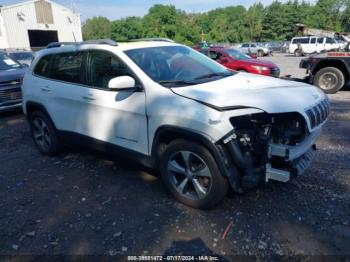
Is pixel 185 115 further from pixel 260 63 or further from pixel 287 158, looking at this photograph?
pixel 260 63

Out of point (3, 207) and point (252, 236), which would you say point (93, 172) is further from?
point (252, 236)

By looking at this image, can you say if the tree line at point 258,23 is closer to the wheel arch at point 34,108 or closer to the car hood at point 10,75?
the car hood at point 10,75

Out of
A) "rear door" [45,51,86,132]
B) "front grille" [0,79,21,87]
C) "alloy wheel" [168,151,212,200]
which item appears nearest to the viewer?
"alloy wheel" [168,151,212,200]

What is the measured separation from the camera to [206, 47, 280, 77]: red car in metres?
11.5

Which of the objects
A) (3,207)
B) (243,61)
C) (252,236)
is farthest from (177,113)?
(243,61)

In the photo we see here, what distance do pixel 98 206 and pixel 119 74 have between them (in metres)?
1.58

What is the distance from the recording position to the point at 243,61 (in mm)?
12234

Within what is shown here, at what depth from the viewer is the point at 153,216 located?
10.8ft

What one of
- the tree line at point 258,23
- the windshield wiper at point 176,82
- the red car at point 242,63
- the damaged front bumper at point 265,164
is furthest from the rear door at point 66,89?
the tree line at point 258,23

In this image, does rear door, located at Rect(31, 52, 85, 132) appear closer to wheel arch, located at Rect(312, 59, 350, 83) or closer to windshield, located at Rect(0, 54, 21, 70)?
windshield, located at Rect(0, 54, 21, 70)

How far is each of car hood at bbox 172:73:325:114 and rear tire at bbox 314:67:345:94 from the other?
6.89m

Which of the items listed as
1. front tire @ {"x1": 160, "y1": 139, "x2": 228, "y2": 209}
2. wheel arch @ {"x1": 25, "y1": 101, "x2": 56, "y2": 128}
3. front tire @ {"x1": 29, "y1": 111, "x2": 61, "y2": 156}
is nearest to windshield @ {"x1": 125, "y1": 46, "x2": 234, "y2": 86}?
front tire @ {"x1": 160, "y1": 139, "x2": 228, "y2": 209}

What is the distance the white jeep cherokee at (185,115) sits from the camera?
2875 millimetres

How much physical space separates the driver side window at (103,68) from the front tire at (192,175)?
3.71ft
